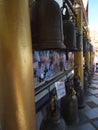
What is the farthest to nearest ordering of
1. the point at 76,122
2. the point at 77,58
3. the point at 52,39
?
the point at 77,58 → the point at 76,122 → the point at 52,39

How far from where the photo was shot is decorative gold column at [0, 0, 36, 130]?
23.6 inches

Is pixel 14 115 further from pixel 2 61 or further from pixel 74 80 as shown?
pixel 74 80

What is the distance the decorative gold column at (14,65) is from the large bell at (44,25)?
0.39ft

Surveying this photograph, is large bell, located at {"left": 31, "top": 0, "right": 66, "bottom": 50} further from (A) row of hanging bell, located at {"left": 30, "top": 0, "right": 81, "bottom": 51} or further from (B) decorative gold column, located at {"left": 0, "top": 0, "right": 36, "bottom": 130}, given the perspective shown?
(B) decorative gold column, located at {"left": 0, "top": 0, "right": 36, "bottom": 130}

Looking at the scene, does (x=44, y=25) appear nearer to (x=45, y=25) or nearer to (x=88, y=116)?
(x=45, y=25)

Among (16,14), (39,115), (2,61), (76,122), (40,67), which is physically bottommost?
(76,122)

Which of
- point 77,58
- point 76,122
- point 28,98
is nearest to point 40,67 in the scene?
point 76,122

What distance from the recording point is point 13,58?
61 cm

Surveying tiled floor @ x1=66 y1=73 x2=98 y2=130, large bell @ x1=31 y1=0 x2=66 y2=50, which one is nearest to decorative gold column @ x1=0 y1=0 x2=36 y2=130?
large bell @ x1=31 y1=0 x2=66 y2=50

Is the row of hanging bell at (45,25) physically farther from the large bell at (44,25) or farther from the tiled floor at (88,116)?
the tiled floor at (88,116)

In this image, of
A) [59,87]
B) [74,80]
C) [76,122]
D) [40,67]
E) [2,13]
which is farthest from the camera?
[74,80]

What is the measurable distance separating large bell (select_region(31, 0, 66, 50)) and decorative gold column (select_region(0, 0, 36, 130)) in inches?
4.7

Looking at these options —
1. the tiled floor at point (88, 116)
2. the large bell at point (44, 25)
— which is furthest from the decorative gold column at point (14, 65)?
the tiled floor at point (88, 116)

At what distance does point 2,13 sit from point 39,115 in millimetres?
1016
